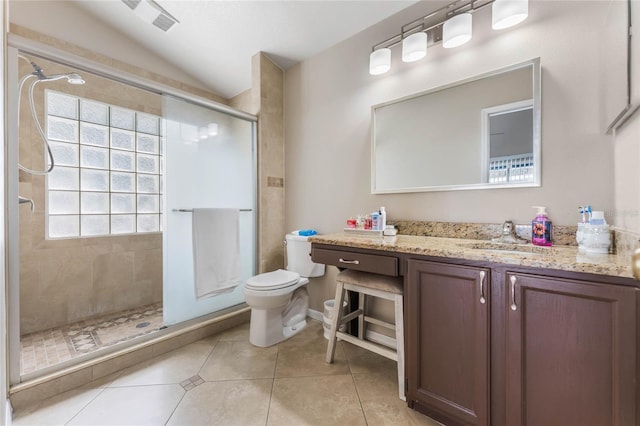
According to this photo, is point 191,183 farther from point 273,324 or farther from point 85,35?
point 85,35

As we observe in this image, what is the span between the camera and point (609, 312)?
848 mm

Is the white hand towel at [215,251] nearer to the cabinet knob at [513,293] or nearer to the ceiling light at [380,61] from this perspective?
the ceiling light at [380,61]

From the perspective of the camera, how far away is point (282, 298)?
1970mm

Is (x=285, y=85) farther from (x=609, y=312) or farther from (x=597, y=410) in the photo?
(x=597, y=410)

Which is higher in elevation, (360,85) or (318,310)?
(360,85)

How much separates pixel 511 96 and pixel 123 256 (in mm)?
3402

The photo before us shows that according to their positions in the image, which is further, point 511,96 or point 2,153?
point 511,96

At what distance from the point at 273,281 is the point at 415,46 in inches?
74.8

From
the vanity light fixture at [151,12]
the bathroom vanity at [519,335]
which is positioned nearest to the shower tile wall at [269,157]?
the vanity light fixture at [151,12]

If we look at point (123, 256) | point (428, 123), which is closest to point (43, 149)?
point (123, 256)

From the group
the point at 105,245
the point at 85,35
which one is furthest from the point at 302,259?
the point at 85,35

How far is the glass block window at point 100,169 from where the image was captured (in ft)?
7.46

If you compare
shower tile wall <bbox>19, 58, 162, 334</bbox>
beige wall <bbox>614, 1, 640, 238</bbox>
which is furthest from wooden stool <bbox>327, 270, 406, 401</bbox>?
shower tile wall <bbox>19, 58, 162, 334</bbox>

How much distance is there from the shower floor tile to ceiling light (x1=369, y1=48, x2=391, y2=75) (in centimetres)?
261
